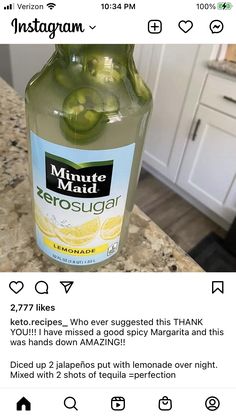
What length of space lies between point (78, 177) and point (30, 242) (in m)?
0.13

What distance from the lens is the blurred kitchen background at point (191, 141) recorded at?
113 cm

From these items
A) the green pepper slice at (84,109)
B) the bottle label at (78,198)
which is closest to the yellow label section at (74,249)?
the bottle label at (78,198)

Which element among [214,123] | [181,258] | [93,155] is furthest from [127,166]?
[214,123]

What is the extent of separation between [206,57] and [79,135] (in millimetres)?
1091

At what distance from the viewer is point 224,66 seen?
105 cm

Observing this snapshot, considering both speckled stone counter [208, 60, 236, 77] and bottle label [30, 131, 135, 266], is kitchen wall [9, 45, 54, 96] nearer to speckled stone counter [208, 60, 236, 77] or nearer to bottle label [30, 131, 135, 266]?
speckled stone counter [208, 60, 236, 77]

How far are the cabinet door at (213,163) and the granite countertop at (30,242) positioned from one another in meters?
0.91

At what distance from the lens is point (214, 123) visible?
3.84 ft

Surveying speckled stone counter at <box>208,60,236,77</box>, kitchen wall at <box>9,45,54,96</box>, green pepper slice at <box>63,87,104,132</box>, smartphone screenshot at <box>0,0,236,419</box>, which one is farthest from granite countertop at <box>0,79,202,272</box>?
kitchen wall at <box>9,45,54,96</box>

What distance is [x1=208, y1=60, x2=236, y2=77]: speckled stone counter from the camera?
1.02 metres

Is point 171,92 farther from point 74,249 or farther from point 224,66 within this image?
point 74,249
